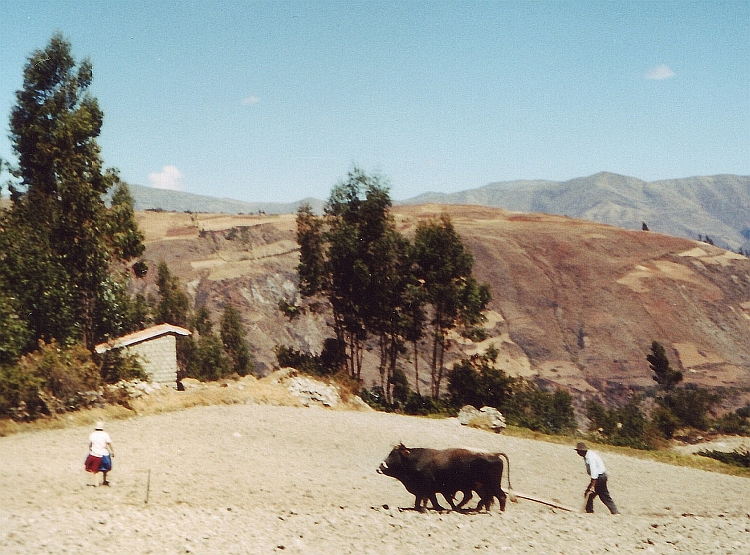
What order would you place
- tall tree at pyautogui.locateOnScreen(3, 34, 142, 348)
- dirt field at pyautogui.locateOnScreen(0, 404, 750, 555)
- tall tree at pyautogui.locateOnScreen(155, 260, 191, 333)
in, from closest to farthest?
1. dirt field at pyautogui.locateOnScreen(0, 404, 750, 555)
2. tall tree at pyautogui.locateOnScreen(3, 34, 142, 348)
3. tall tree at pyautogui.locateOnScreen(155, 260, 191, 333)

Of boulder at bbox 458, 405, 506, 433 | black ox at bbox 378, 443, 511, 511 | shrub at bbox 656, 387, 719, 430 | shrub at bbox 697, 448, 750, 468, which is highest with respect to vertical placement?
black ox at bbox 378, 443, 511, 511

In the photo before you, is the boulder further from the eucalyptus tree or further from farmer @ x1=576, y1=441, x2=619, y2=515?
farmer @ x1=576, y1=441, x2=619, y2=515

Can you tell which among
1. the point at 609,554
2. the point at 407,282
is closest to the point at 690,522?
the point at 609,554

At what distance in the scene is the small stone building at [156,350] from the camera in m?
32.7

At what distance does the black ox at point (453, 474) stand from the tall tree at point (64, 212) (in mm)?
20569

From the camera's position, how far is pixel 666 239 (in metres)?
120

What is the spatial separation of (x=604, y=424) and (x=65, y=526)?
41.5 meters

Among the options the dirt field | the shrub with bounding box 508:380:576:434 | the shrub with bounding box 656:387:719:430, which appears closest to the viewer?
the dirt field

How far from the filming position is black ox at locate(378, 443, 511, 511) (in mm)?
15094

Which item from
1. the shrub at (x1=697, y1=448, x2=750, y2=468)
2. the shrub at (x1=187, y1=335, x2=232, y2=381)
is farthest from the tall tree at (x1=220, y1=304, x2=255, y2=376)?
the shrub at (x1=697, y1=448, x2=750, y2=468)

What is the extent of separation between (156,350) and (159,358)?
46 centimetres

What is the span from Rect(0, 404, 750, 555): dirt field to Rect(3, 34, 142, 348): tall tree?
8.14 meters

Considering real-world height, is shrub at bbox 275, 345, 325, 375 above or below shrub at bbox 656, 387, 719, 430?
above

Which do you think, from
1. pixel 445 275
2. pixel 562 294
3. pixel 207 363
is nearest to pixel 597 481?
pixel 445 275
